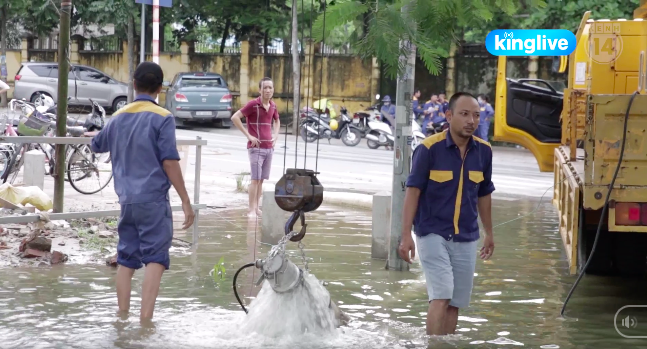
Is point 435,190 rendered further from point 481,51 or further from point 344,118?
point 481,51

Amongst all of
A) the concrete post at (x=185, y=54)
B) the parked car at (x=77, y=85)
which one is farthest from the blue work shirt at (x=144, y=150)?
the concrete post at (x=185, y=54)

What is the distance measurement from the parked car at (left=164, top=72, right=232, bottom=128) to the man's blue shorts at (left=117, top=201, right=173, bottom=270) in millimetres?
24660

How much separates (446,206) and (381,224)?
3435mm

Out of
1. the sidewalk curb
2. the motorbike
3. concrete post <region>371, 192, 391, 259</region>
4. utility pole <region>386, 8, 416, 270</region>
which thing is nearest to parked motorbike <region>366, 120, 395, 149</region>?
the motorbike

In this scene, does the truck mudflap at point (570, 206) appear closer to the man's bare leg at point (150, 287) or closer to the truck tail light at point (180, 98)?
the man's bare leg at point (150, 287)

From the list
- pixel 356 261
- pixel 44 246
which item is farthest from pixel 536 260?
pixel 44 246

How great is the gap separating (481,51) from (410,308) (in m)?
27.5

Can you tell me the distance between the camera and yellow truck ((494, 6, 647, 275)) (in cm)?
650

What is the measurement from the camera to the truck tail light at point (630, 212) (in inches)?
259

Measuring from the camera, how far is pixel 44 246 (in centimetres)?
870

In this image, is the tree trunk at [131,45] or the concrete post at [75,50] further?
the concrete post at [75,50]

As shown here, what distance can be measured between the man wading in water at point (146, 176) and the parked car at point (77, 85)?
26.8 m

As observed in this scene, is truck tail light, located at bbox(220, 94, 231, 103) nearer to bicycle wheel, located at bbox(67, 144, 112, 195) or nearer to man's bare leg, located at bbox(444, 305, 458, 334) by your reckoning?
bicycle wheel, located at bbox(67, 144, 112, 195)

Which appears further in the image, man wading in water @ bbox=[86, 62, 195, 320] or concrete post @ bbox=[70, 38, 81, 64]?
concrete post @ bbox=[70, 38, 81, 64]
